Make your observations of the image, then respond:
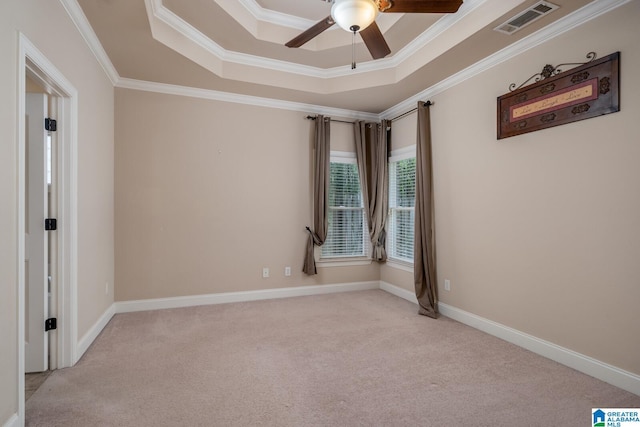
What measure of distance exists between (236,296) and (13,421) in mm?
2675

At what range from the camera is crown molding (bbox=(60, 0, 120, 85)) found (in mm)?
2387

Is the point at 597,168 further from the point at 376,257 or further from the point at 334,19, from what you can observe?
the point at 376,257

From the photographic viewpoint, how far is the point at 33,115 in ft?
7.93

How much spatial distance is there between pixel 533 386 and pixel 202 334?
2.89m

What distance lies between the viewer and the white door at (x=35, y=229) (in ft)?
7.90

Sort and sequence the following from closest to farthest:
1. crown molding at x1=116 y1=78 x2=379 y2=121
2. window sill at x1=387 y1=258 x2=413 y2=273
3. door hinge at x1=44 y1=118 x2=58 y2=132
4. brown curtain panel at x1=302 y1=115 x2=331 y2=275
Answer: door hinge at x1=44 y1=118 x2=58 y2=132 < crown molding at x1=116 y1=78 x2=379 y2=121 < window sill at x1=387 y1=258 x2=413 y2=273 < brown curtain panel at x1=302 y1=115 x2=331 y2=275

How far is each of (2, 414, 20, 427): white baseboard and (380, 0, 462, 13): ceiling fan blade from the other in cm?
318

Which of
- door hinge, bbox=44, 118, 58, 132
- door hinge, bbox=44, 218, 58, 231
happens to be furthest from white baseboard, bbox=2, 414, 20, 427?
door hinge, bbox=44, 118, 58, 132

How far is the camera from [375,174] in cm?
488

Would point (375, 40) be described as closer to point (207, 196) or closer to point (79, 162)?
point (79, 162)

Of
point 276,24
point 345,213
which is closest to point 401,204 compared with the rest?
point 345,213

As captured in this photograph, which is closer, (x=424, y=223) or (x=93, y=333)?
(x=93, y=333)

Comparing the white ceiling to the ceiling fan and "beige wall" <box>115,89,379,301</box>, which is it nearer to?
"beige wall" <box>115,89,379,301</box>

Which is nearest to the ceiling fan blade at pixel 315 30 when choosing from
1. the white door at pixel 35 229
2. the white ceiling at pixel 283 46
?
the white ceiling at pixel 283 46
